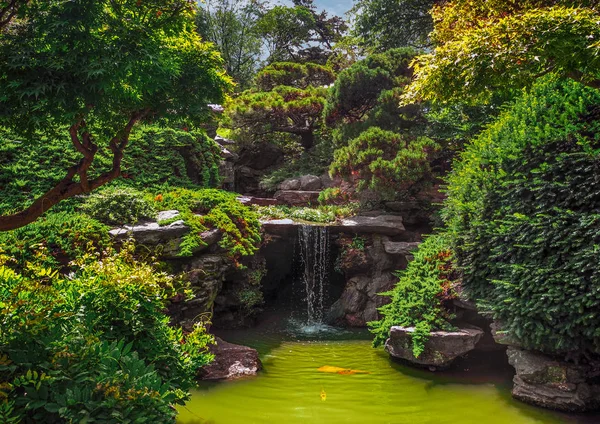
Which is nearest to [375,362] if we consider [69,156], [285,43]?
[69,156]

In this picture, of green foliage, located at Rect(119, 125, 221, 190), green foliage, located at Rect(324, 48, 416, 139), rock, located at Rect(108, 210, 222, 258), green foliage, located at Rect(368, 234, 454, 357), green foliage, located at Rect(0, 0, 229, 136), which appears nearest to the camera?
green foliage, located at Rect(0, 0, 229, 136)

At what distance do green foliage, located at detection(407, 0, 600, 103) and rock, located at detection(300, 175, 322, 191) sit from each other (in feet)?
29.3

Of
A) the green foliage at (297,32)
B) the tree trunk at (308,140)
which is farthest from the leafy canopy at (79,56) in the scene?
the green foliage at (297,32)

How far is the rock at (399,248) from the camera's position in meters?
10.2

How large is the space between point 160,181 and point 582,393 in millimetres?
10721

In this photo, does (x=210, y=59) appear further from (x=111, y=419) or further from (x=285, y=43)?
(x=285, y=43)

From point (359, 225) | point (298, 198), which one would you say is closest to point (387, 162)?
point (359, 225)

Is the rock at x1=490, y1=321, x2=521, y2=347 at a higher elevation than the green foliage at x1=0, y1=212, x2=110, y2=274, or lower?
lower

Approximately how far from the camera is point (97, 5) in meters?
3.32

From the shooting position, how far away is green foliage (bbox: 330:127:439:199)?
11.1 metres

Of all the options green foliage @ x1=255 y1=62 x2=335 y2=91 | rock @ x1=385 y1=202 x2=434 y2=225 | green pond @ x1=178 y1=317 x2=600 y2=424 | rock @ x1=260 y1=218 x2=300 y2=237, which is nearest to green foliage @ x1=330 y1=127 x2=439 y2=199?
rock @ x1=385 y1=202 x2=434 y2=225

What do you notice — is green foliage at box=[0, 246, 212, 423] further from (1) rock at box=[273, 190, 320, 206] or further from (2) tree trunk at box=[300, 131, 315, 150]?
(2) tree trunk at box=[300, 131, 315, 150]

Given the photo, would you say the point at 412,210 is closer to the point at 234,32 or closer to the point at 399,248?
the point at 399,248

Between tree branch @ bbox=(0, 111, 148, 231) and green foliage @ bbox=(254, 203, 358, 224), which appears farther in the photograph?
green foliage @ bbox=(254, 203, 358, 224)
